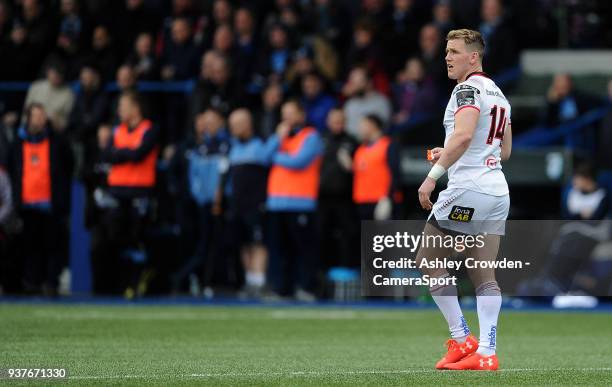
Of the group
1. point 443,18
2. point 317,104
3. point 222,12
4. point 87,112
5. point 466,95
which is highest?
point 222,12

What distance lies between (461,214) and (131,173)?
917 centimetres

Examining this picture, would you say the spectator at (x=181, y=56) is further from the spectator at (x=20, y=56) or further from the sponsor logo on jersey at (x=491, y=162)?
the sponsor logo on jersey at (x=491, y=162)

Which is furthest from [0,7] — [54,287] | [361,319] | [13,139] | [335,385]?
[335,385]

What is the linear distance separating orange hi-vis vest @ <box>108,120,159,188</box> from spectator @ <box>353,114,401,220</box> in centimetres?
→ 253

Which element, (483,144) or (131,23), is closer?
(483,144)

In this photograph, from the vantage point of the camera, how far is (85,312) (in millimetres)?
15289

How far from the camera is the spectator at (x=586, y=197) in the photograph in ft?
56.6

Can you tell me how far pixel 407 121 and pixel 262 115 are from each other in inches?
77.1

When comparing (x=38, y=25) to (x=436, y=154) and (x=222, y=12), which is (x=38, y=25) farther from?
(x=436, y=154)

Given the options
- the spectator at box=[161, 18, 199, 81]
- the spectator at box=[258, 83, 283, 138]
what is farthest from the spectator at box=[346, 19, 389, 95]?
the spectator at box=[161, 18, 199, 81]

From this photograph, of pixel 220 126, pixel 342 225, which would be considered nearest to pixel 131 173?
pixel 220 126

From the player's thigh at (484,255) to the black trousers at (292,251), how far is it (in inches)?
346

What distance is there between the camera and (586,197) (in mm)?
17391

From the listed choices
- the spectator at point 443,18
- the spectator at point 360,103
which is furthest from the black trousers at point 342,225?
the spectator at point 443,18
